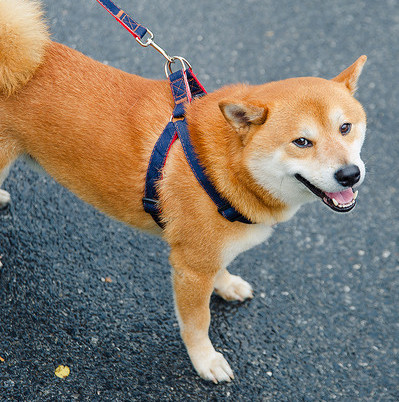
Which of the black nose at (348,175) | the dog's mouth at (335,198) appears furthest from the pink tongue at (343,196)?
the black nose at (348,175)

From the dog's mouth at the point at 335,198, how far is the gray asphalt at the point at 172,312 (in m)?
1.06

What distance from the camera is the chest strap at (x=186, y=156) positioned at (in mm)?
2256

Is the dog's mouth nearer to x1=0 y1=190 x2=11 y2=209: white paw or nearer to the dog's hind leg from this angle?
the dog's hind leg

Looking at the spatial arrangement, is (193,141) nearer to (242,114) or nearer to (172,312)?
(242,114)

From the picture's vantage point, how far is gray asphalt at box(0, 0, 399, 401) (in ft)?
8.77

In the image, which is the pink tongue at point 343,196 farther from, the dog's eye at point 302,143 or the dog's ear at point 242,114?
the dog's ear at point 242,114

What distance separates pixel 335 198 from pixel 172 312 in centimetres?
126

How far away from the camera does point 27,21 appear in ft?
7.96

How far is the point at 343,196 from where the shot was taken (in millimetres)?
2180

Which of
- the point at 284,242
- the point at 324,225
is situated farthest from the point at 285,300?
the point at 324,225

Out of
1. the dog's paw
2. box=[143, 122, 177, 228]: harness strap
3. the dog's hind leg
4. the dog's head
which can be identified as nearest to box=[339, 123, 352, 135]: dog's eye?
the dog's head

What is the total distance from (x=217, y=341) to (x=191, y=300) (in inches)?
21.2

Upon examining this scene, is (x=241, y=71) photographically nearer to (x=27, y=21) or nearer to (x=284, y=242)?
(x=284, y=242)

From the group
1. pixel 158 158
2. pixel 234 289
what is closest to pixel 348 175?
pixel 158 158
